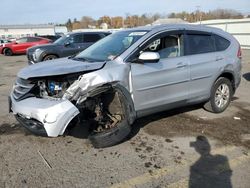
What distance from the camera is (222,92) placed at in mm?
5977

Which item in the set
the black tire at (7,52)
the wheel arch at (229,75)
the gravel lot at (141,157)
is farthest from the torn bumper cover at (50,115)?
the black tire at (7,52)

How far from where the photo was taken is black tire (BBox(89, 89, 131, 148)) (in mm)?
4020

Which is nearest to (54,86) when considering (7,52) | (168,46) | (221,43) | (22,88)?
(22,88)

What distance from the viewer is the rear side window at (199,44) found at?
17.3 ft

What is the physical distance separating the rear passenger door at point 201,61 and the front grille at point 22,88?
2.80 metres

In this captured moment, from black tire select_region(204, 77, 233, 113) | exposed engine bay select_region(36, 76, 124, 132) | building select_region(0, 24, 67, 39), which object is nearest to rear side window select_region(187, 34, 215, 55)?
black tire select_region(204, 77, 233, 113)

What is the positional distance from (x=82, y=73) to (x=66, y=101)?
0.49 meters

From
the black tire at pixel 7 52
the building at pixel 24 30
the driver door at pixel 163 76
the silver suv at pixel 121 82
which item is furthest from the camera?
the building at pixel 24 30

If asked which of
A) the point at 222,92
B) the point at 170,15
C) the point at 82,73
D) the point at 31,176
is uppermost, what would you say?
the point at 170,15

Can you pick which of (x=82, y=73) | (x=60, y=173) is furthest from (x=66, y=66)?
(x=60, y=173)

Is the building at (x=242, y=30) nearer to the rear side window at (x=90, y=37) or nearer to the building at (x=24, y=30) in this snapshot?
the rear side window at (x=90, y=37)

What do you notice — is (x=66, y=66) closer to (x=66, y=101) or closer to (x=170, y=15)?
(x=66, y=101)

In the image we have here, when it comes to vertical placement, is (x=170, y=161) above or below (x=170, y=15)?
below

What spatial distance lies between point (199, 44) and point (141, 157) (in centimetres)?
262
